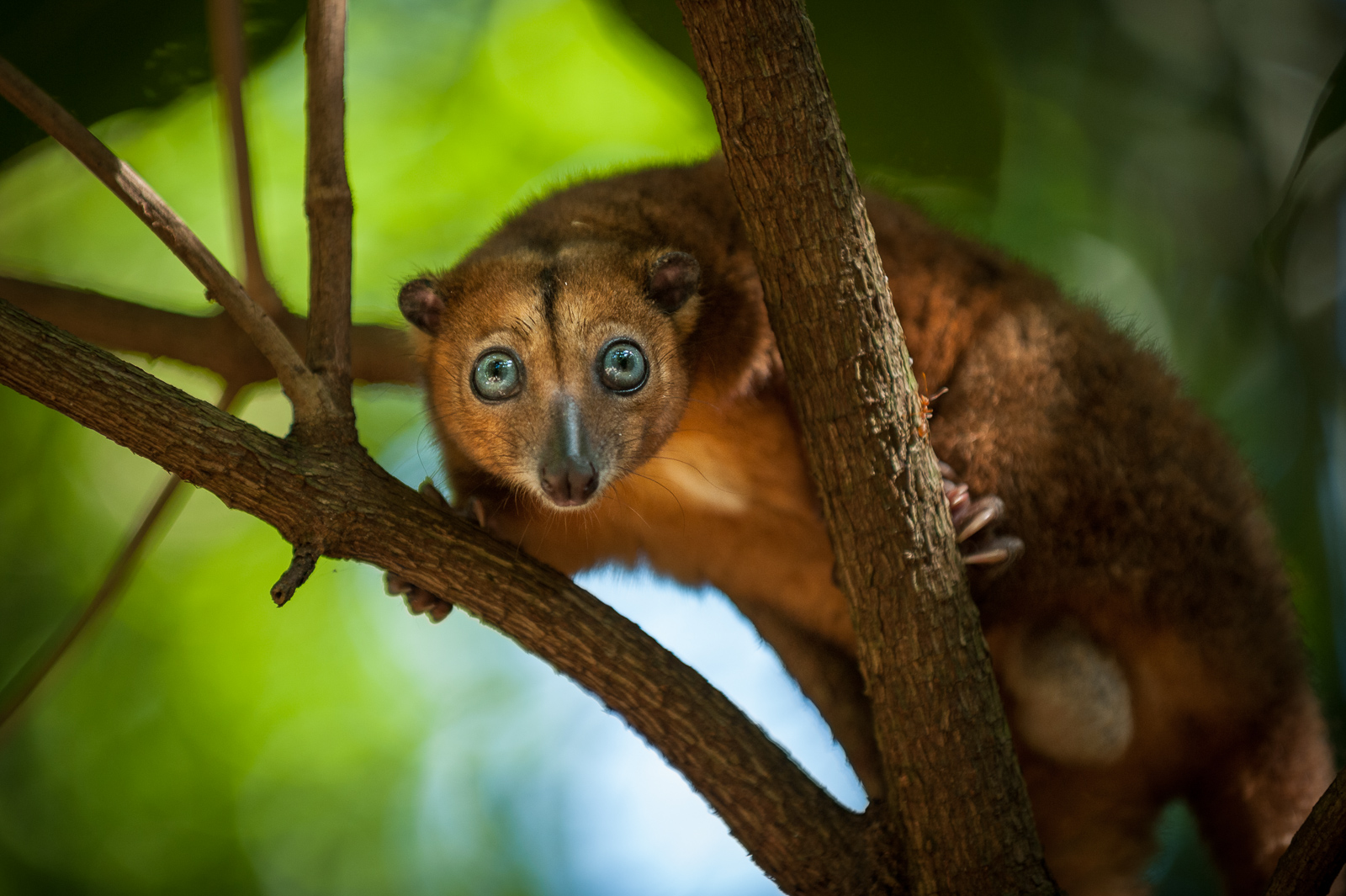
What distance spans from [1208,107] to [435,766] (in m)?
5.63

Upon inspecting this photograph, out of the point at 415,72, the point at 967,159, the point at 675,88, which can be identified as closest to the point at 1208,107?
the point at 967,159

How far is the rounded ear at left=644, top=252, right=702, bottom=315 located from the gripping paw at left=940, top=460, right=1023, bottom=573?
900mm

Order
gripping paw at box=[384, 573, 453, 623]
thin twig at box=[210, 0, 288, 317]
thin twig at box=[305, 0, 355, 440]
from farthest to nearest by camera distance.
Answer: thin twig at box=[210, 0, 288, 317] < gripping paw at box=[384, 573, 453, 623] < thin twig at box=[305, 0, 355, 440]

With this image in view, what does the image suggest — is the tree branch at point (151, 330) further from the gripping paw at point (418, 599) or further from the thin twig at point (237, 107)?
the gripping paw at point (418, 599)

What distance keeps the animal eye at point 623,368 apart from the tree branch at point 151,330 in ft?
3.08

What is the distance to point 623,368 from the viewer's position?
2.85 m

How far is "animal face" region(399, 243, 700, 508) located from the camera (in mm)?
2738

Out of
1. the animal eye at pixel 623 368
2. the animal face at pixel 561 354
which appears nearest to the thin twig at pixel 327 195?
the animal face at pixel 561 354

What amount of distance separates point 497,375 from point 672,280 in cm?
55

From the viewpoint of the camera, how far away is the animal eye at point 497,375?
9.25 ft

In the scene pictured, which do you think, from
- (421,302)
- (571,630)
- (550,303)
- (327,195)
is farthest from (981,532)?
(327,195)

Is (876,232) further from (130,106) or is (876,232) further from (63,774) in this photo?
(63,774)

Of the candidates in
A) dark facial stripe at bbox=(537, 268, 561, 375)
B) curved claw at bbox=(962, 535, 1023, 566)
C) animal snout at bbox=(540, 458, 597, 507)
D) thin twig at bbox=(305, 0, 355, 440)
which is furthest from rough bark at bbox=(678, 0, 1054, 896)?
thin twig at bbox=(305, 0, 355, 440)

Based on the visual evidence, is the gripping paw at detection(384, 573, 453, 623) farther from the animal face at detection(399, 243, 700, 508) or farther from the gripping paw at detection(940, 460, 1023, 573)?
the gripping paw at detection(940, 460, 1023, 573)
